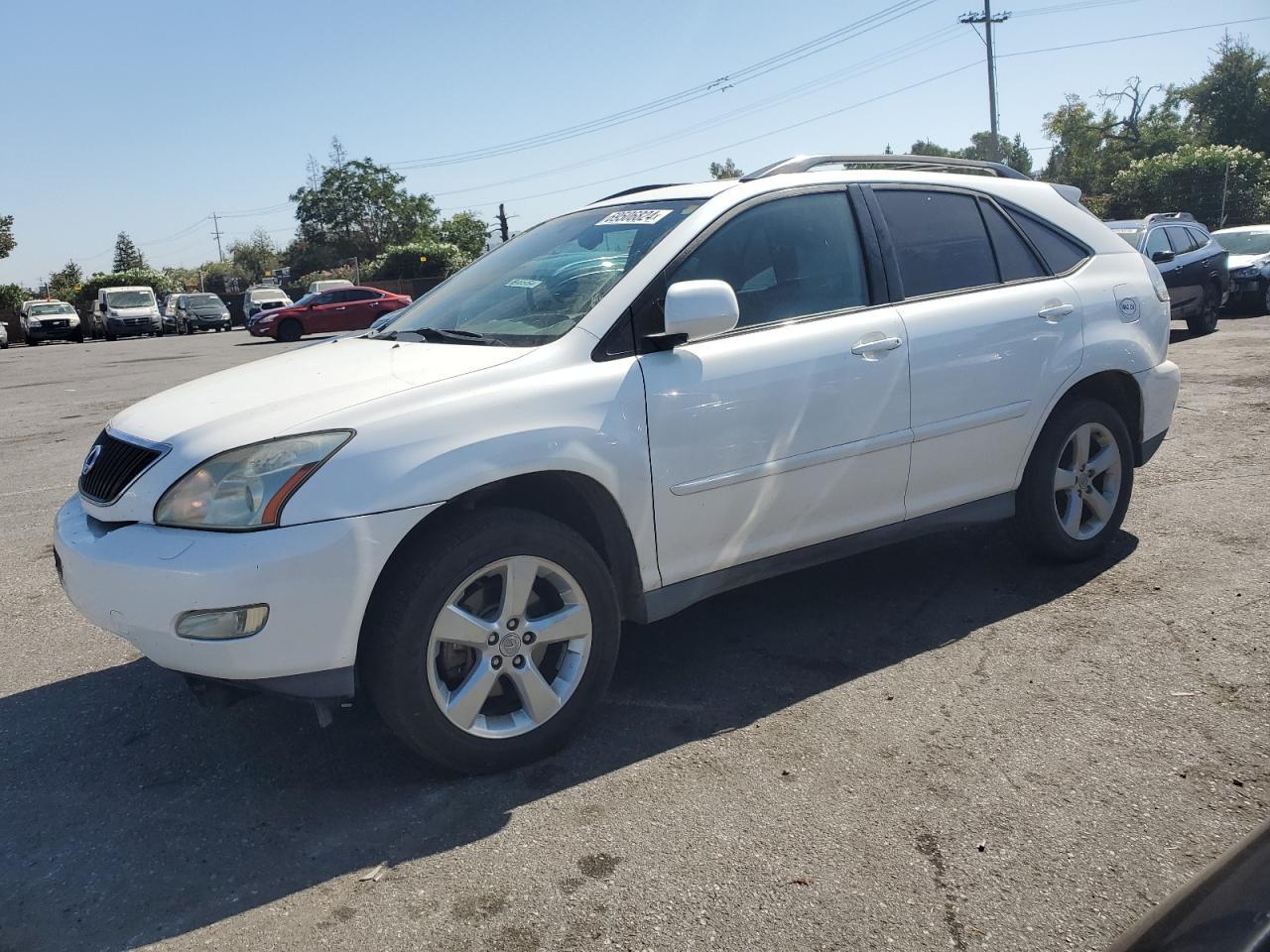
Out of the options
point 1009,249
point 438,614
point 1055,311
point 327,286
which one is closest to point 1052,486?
point 1055,311

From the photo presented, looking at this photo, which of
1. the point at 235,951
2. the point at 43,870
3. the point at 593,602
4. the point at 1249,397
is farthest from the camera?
the point at 1249,397

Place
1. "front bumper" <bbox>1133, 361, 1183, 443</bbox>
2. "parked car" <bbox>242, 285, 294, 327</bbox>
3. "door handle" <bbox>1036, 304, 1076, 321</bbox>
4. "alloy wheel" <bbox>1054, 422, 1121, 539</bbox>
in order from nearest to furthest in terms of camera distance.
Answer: "door handle" <bbox>1036, 304, 1076, 321</bbox> → "alloy wheel" <bbox>1054, 422, 1121, 539</bbox> → "front bumper" <bbox>1133, 361, 1183, 443</bbox> → "parked car" <bbox>242, 285, 294, 327</bbox>

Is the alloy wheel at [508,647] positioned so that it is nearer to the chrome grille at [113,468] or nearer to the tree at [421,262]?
the chrome grille at [113,468]

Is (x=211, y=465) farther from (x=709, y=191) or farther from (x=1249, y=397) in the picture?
(x=1249, y=397)

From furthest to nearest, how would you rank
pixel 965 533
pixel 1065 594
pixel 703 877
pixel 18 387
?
pixel 18 387
pixel 965 533
pixel 1065 594
pixel 703 877

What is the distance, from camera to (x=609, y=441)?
10.7 ft

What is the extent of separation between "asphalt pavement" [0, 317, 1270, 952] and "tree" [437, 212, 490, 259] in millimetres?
57915

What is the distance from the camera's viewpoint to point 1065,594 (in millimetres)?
4496

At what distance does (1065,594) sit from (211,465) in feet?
11.4

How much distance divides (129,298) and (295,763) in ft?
137

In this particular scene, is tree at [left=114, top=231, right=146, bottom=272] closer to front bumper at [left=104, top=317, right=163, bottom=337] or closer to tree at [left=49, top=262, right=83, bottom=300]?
tree at [left=49, top=262, right=83, bottom=300]

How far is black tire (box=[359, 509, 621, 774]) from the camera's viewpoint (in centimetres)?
293

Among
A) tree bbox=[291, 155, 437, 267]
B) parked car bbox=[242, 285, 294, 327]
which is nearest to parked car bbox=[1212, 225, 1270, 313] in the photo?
parked car bbox=[242, 285, 294, 327]

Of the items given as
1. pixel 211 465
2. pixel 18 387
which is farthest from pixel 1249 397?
pixel 18 387
